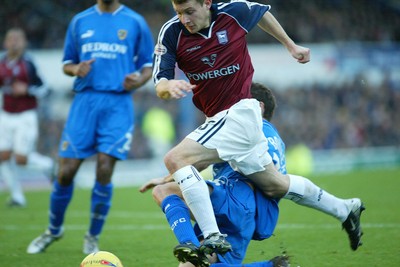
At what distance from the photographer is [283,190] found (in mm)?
6391

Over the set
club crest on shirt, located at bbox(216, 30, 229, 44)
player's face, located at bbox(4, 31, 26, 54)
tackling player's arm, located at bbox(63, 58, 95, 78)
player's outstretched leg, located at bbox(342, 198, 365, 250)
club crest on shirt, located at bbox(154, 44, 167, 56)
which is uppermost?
club crest on shirt, located at bbox(216, 30, 229, 44)

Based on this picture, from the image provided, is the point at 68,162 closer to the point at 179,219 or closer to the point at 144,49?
the point at 144,49

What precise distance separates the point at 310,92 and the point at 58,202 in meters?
18.5

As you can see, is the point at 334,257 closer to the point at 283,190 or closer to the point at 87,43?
the point at 283,190

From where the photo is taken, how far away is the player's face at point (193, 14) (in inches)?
238

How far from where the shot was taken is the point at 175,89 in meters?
5.59

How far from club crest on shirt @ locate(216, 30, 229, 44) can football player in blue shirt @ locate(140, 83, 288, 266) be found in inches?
36.5

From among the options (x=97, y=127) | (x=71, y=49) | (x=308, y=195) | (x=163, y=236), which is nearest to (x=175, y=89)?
(x=308, y=195)

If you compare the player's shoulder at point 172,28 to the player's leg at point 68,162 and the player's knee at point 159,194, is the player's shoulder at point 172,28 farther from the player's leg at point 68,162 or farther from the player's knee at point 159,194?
the player's leg at point 68,162

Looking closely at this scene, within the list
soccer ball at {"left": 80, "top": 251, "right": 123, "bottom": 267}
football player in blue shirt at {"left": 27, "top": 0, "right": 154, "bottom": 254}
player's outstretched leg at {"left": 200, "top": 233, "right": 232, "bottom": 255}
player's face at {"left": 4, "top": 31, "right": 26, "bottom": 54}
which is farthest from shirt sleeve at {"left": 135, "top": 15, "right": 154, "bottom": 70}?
player's face at {"left": 4, "top": 31, "right": 26, "bottom": 54}

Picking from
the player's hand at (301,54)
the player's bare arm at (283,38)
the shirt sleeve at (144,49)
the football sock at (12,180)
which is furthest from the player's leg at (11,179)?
the player's hand at (301,54)

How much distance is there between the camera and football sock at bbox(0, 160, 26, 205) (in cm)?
1304

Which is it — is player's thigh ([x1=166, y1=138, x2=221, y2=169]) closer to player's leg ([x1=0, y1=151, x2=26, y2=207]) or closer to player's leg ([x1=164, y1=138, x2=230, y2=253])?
player's leg ([x1=164, y1=138, x2=230, y2=253])

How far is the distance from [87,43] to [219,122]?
105 inches
